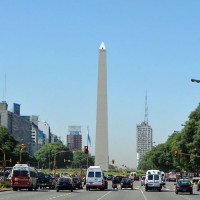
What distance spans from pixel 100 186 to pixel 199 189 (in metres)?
14.0

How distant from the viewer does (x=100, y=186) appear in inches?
2323

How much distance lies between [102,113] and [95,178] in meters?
47.6

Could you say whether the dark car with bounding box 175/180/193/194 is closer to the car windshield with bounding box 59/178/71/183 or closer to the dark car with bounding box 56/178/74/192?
the dark car with bounding box 56/178/74/192

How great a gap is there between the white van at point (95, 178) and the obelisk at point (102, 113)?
46180 millimetres

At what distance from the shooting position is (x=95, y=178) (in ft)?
191

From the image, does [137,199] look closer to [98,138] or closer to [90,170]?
[90,170]

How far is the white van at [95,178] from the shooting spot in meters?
57.4

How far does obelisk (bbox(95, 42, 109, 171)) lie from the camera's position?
342ft

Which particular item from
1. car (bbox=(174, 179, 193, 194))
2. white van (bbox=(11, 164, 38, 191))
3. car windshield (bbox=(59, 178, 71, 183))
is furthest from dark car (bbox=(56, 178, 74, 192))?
car (bbox=(174, 179, 193, 194))

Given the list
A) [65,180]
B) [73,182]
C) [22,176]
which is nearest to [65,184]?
[65,180]

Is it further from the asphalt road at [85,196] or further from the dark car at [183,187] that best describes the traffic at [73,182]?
the asphalt road at [85,196]

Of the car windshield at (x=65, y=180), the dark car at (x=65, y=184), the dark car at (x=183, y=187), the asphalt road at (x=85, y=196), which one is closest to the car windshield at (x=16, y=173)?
the asphalt road at (x=85, y=196)

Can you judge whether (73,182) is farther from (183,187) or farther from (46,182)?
(183,187)

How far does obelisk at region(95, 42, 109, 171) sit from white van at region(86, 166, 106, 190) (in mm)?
46180
